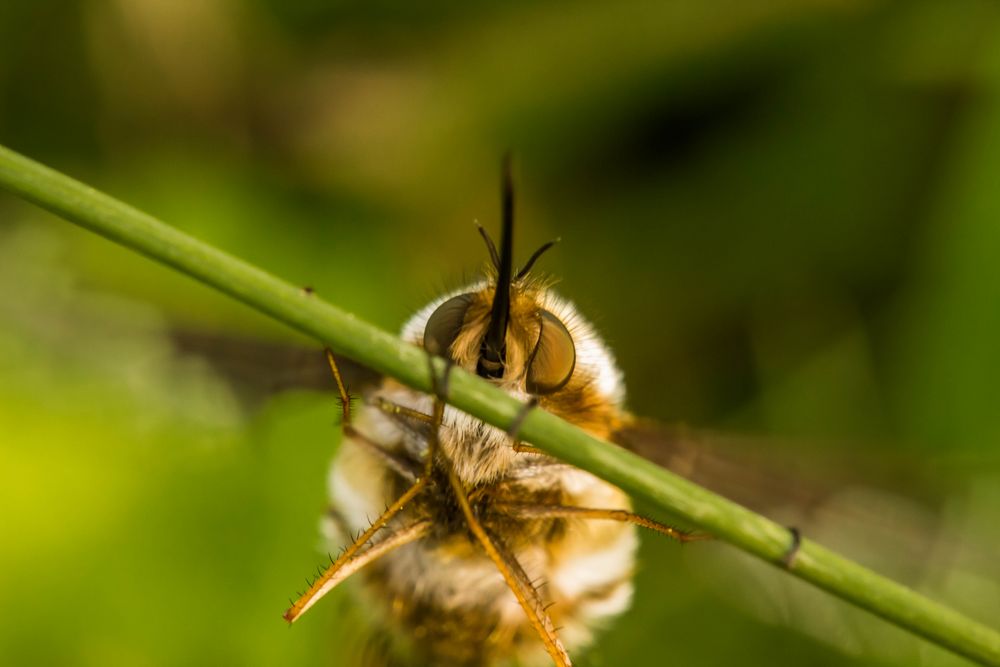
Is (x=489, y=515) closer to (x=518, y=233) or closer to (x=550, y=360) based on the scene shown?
(x=550, y=360)

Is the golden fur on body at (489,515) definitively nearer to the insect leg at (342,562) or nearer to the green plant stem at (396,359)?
the insect leg at (342,562)

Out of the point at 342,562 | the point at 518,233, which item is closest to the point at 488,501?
the point at 342,562

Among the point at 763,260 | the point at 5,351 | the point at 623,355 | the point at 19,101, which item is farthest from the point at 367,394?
the point at 19,101

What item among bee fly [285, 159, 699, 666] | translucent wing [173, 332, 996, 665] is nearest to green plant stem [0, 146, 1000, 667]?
bee fly [285, 159, 699, 666]

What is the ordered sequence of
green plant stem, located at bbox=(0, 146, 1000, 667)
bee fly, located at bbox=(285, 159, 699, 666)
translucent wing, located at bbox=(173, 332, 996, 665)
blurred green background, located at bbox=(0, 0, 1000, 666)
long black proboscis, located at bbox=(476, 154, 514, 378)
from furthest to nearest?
blurred green background, located at bbox=(0, 0, 1000, 666)
translucent wing, located at bbox=(173, 332, 996, 665)
bee fly, located at bbox=(285, 159, 699, 666)
long black proboscis, located at bbox=(476, 154, 514, 378)
green plant stem, located at bbox=(0, 146, 1000, 667)

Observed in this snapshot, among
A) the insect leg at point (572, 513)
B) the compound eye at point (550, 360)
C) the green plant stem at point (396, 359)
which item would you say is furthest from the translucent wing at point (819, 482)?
the green plant stem at point (396, 359)

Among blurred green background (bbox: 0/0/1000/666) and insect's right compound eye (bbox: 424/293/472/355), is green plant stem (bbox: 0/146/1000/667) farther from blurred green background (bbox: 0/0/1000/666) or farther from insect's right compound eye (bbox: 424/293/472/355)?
blurred green background (bbox: 0/0/1000/666)

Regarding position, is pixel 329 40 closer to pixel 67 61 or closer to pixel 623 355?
pixel 67 61
